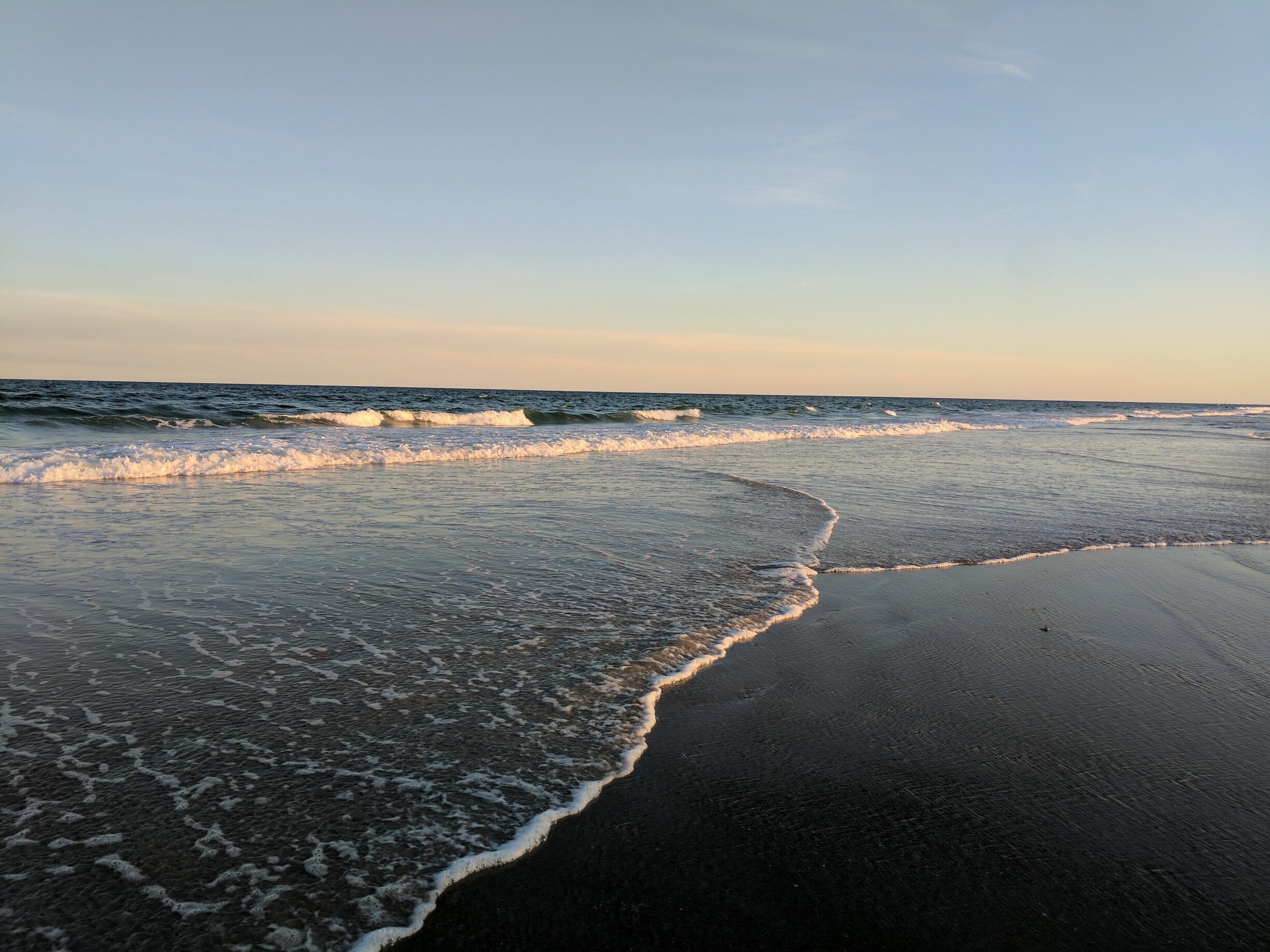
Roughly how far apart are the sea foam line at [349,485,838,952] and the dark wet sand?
0.14ft

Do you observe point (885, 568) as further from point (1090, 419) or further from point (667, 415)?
point (1090, 419)

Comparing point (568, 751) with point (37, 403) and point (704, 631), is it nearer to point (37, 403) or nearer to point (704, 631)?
point (704, 631)

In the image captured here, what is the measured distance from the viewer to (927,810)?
9.13ft

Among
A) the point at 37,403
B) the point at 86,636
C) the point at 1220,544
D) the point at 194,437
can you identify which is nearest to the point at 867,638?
the point at 86,636

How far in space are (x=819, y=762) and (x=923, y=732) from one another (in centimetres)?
62

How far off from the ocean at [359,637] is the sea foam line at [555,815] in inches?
0.4

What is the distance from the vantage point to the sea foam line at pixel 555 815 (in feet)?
6.88

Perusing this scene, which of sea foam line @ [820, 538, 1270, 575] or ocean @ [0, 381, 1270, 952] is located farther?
sea foam line @ [820, 538, 1270, 575]

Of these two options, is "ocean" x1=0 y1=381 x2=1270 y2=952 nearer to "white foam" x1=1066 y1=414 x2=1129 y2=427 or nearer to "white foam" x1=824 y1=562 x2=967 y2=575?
"white foam" x1=824 y1=562 x2=967 y2=575

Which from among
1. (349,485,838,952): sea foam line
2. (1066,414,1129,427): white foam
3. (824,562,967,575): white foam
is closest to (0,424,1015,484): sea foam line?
(824,562,967,575): white foam

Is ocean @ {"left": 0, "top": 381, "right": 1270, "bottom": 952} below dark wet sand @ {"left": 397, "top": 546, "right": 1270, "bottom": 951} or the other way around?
the other way around

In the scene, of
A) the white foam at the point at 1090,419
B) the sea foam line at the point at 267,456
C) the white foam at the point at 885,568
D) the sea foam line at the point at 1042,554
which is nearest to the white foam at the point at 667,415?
the sea foam line at the point at 267,456

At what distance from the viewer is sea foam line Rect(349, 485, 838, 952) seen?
6.88 feet

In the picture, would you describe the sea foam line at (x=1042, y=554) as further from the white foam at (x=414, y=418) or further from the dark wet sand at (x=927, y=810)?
the white foam at (x=414, y=418)
